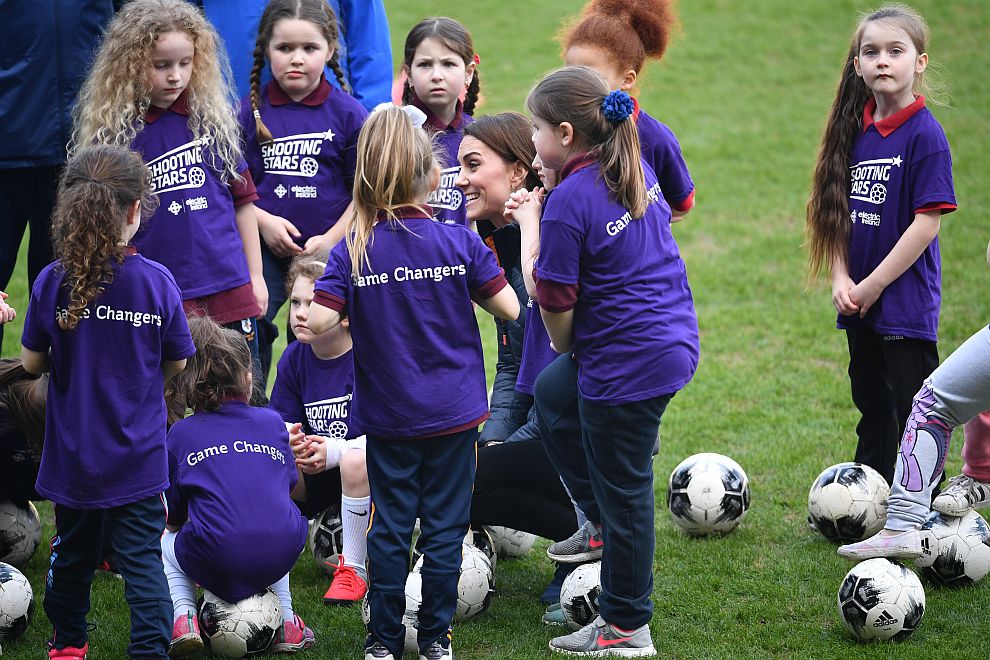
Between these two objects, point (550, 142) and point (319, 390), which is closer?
point (550, 142)

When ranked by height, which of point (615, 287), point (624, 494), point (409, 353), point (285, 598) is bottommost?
point (285, 598)

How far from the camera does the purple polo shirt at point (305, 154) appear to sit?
5547 mm

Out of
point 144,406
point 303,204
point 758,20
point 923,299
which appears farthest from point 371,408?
point 758,20

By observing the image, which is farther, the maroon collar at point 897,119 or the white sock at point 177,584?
the maroon collar at point 897,119

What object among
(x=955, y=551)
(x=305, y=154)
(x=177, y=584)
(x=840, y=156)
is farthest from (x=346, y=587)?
(x=840, y=156)

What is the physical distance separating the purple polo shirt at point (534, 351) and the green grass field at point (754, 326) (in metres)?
0.98

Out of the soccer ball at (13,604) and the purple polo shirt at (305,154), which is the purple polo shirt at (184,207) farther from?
the soccer ball at (13,604)

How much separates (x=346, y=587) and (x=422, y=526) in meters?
0.92

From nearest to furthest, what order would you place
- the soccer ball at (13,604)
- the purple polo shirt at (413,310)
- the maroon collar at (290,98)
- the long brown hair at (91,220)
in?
the long brown hair at (91,220), the purple polo shirt at (413,310), the soccer ball at (13,604), the maroon collar at (290,98)

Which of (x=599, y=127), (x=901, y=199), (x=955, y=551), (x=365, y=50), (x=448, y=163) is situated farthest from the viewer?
(x=365, y=50)

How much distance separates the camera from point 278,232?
5555 millimetres

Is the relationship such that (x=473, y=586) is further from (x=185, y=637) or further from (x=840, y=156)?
(x=840, y=156)

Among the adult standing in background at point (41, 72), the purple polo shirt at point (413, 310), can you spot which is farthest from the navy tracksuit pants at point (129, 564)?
the adult standing in background at point (41, 72)

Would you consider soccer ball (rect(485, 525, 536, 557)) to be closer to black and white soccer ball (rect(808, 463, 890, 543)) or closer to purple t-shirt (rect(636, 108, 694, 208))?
black and white soccer ball (rect(808, 463, 890, 543))
